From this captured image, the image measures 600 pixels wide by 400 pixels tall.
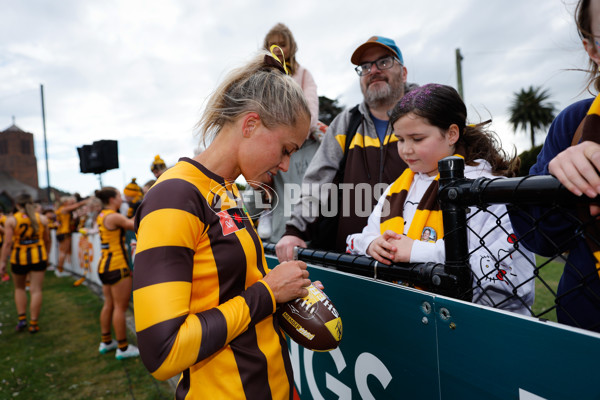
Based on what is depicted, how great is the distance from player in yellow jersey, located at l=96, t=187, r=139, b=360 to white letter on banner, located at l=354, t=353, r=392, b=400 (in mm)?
4176

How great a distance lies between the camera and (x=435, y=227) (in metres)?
1.62

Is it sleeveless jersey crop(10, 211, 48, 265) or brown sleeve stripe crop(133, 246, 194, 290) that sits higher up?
brown sleeve stripe crop(133, 246, 194, 290)

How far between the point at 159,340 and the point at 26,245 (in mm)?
7255

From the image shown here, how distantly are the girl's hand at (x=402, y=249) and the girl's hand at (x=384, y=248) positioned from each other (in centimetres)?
1

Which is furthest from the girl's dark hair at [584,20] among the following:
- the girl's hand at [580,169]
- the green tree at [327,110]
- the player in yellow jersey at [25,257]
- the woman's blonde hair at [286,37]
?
the green tree at [327,110]

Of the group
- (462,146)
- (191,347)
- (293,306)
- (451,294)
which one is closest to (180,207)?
(191,347)

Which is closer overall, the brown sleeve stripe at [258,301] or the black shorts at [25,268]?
the brown sleeve stripe at [258,301]

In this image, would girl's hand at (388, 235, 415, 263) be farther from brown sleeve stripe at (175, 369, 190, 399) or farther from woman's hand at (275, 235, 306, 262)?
brown sleeve stripe at (175, 369, 190, 399)

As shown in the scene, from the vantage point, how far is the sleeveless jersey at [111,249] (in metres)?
4.90

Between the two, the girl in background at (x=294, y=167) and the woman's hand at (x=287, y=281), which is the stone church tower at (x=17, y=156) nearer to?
the girl in background at (x=294, y=167)

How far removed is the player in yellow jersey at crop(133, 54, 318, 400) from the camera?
103 cm

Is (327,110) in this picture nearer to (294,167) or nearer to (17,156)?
(294,167)

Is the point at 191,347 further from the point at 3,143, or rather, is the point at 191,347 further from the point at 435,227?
the point at 3,143

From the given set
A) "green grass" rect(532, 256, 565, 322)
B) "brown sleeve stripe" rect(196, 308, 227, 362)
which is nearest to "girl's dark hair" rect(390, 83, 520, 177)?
"brown sleeve stripe" rect(196, 308, 227, 362)
